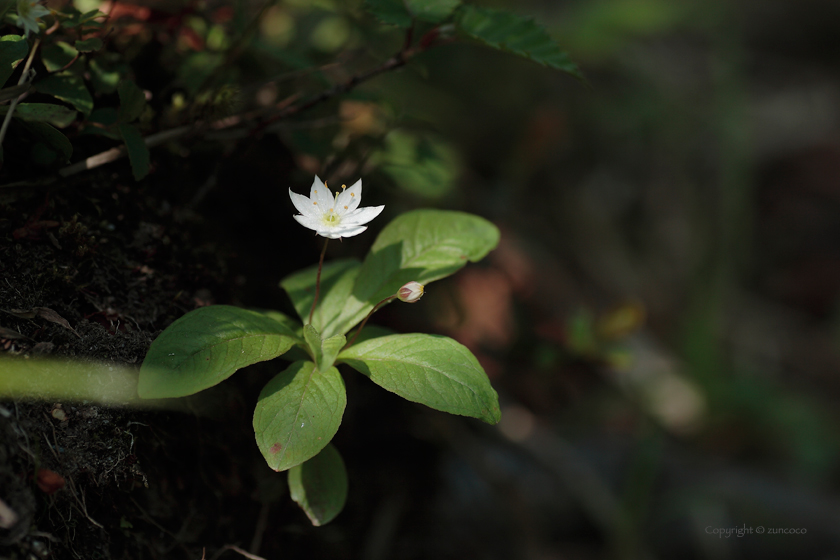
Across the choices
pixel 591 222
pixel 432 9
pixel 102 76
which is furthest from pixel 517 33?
pixel 591 222

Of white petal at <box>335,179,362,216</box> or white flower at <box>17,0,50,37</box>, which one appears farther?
white petal at <box>335,179,362,216</box>

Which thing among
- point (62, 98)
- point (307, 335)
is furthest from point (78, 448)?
point (62, 98)

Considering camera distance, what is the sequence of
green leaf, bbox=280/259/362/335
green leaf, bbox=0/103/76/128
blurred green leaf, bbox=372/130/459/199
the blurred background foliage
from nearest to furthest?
1. green leaf, bbox=0/103/76/128
2. green leaf, bbox=280/259/362/335
3. the blurred background foliage
4. blurred green leaf, bbox=372/130/459/199

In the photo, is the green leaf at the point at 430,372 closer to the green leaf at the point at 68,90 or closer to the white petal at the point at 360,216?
the white petal at the point at 360,216

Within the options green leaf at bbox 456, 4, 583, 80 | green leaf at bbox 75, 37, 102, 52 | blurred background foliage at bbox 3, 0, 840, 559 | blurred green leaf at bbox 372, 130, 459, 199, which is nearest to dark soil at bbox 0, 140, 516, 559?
blurred background foliage at bbox 3, 0, 840, 559

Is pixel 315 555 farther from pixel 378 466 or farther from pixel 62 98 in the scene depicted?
pixel 62 98

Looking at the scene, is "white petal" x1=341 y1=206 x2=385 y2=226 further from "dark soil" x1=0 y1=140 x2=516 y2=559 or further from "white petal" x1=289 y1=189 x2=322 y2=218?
"dark soil" x1=0 y1=140 x2=516 y2=559

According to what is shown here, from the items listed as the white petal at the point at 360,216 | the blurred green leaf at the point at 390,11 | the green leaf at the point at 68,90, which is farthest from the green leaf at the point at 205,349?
the blurred green leaf at the point at 390,11
